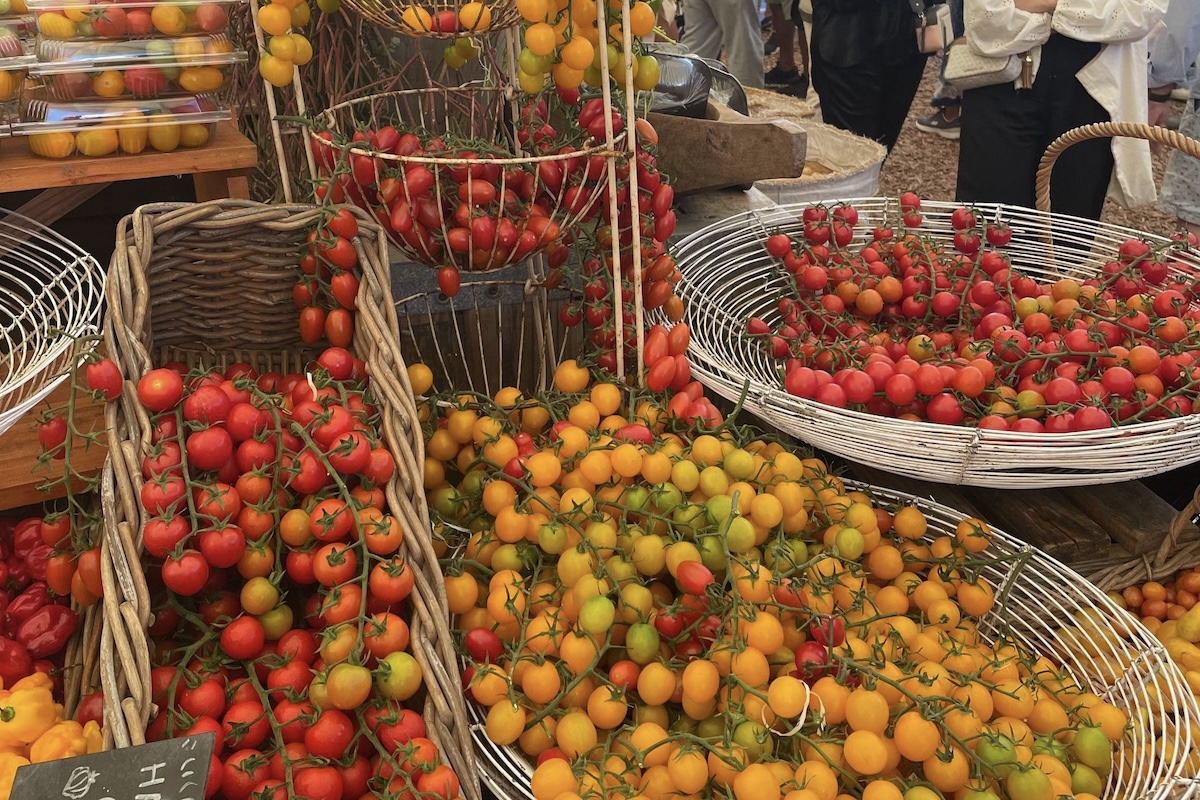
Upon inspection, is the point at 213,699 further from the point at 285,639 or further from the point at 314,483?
the point at 314,483

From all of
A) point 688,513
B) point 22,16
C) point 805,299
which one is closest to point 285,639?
point 688,513

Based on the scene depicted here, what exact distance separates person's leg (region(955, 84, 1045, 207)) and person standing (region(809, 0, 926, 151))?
→ 4.21ft

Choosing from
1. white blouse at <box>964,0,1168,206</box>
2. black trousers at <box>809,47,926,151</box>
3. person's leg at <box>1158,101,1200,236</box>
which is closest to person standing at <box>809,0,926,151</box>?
black trousers at <box>809,47,926,151</box>

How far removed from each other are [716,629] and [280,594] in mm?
505

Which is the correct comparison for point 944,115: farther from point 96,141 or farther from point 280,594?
point 280,594

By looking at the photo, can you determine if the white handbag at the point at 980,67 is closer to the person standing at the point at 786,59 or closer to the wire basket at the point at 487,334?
the wire basket at the point at 487,334

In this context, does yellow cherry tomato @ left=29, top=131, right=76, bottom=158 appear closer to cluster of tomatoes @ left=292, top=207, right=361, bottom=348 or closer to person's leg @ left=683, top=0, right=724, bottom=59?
cluster of tomatoes @ left=292, top=207, right=361, bottom=348

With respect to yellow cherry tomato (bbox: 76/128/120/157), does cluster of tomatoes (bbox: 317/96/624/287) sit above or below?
below

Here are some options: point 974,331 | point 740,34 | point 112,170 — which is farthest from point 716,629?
point 740,34

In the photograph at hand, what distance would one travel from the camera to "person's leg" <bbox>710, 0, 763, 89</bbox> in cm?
463

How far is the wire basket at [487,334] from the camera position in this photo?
1.75 meters

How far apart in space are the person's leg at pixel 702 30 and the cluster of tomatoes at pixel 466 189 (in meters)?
3.88

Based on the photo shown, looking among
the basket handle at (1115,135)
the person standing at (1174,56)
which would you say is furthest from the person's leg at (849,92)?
the basket handle at (1115,135)

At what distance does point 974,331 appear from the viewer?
167 cm
